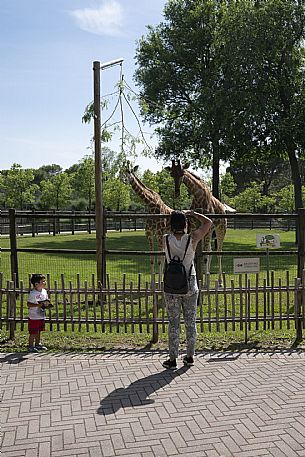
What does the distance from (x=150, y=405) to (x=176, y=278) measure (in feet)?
4.98

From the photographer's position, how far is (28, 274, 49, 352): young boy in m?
6.93

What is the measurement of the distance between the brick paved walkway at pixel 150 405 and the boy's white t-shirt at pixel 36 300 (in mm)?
543

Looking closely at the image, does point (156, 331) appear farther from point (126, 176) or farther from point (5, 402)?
point (126, 176)

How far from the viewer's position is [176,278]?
588 cm

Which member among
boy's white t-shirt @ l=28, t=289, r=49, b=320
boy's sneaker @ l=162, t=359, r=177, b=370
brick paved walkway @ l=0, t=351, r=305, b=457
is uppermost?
boy's white t-shirt @ l=28, t=289, r=49, b=320

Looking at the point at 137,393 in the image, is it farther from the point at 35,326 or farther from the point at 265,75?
the point at 265,75

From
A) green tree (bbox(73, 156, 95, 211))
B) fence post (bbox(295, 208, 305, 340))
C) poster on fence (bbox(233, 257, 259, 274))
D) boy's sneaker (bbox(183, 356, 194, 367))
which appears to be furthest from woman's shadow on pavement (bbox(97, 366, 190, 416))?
green tree (bbox(73, 156, 95, 211))

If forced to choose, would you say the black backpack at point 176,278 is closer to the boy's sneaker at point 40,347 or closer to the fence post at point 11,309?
the boy's sneaker at point 40,347

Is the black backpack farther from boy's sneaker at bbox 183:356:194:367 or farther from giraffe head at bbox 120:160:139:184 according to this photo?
giraffe head at bbox 120:160:139:184

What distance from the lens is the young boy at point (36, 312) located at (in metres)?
6.93

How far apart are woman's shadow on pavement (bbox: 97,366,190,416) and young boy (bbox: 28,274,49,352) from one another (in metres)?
1.91

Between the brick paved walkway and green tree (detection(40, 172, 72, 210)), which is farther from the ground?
green tree (detection(40, 172, 72, 210))

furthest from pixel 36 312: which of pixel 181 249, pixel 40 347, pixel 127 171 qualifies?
pixel 127 171

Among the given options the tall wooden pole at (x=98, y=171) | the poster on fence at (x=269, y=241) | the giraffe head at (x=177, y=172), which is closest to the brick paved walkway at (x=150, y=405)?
the poster on fence at (x=269, y=241)
